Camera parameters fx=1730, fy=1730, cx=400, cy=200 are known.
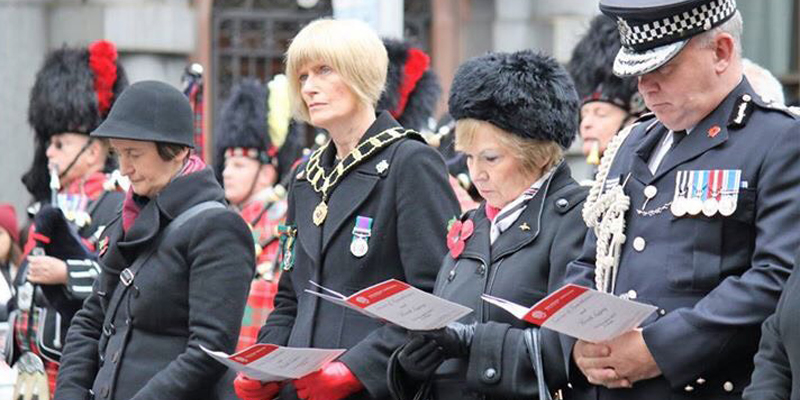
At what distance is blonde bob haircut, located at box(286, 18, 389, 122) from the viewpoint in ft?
17.9

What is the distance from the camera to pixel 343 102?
5.45 metres

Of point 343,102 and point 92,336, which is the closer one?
point 343,102

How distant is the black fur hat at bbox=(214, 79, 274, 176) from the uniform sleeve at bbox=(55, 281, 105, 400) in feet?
11.3

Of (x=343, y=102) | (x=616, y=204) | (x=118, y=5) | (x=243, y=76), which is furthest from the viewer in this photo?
(x=243, y=76)

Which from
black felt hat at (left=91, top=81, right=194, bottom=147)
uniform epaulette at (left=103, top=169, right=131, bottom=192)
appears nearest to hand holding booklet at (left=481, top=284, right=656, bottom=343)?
black felt hat at (left=91, top=81, right=194, bottom=147)

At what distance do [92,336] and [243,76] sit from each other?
20.6 ft

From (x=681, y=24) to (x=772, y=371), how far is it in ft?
2.99

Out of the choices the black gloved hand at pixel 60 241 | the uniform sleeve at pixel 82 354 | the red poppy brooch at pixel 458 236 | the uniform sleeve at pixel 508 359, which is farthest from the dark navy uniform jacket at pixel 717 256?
the black gloved hand at pixel 60 241

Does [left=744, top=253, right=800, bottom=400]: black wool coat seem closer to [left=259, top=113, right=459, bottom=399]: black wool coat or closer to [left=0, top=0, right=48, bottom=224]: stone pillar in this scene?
[left=259, top=113, right=459, bottom=399]: black wool coat

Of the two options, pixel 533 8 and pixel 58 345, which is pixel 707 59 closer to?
pixel 58 345

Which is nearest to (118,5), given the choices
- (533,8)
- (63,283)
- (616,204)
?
(533,8)

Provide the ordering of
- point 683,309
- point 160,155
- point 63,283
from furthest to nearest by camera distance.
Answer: point 63,283 < point 160,155 < point 683,309

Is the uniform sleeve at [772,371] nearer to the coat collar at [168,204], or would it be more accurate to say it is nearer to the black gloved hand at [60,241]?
the coat collar at [168,204]

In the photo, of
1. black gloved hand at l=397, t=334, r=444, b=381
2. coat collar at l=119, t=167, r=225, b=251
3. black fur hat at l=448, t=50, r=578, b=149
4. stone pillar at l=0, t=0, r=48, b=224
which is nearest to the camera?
black gloved hand at l=397, t=334, r=444, b=381
